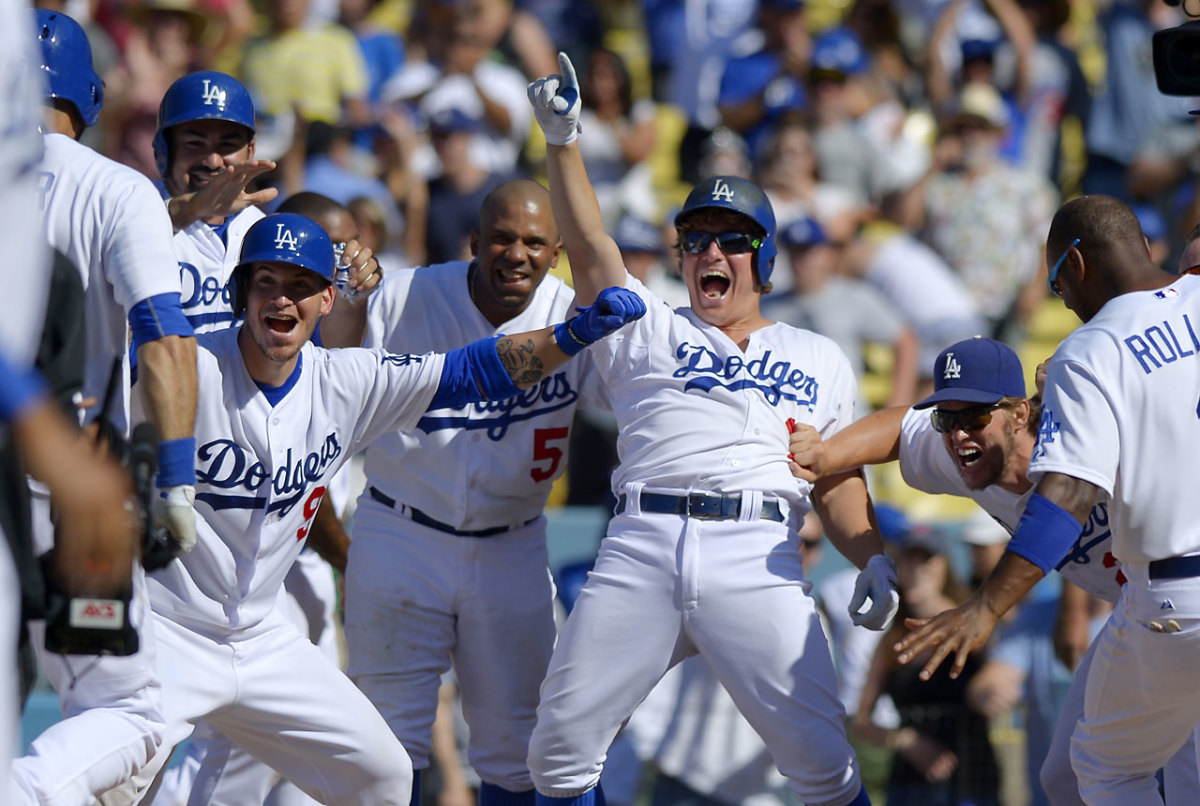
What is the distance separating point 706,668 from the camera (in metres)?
6.69

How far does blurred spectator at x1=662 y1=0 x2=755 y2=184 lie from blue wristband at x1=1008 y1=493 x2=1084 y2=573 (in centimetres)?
623

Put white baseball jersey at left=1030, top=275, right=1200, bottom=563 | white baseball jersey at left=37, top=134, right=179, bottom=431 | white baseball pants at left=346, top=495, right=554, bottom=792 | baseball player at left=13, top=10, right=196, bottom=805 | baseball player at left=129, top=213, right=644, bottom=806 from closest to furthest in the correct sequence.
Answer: baseball player at left=13, top=10, right=196, bottom=805 < white baseball jersey at left=37, top=134, right=179, bottom=431 < white baseball jersey at left=1030, top=275, right=1200, bottom=563 < baseball player at left=129, top=213, right=644, bottom=806 < white baseball pants at left=346, top=495, right=554, bottom=792

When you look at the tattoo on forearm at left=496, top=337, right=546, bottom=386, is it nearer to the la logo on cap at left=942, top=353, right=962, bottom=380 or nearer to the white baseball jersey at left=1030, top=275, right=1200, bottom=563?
the la logo on cap at left=942, top=353, right=962, bottom=380

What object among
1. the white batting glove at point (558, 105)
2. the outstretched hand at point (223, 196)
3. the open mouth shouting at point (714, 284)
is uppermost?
the white batting glove at point (558, 105)

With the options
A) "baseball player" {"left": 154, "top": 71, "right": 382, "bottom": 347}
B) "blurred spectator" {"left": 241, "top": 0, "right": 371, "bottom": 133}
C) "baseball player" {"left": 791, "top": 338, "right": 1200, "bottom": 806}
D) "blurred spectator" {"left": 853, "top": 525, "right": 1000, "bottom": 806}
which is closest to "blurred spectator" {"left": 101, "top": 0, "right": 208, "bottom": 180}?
"blurred spectator" {"left": 241, "top": 0, "right": 371, "bottom": 133}

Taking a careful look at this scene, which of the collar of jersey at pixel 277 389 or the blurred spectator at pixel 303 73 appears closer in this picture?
the collar of jersey at pixel 277 389

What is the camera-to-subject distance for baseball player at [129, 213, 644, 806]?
4496 mm

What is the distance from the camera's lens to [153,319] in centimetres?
408

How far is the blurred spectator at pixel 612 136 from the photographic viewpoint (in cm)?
980

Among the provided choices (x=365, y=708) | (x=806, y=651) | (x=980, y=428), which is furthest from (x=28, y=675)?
(x=980, y=428)

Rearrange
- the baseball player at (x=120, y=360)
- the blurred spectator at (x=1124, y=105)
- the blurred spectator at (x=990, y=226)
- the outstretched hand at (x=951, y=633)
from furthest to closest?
the blurred spectator at (x=1124, y=105), the blurred spectator at (x=990, y=226), the outstretched hand at (x=951, y=633), the baseball player at (x=120, y=360)

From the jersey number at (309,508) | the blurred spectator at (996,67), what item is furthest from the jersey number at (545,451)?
the blurred spectator at (996,67)

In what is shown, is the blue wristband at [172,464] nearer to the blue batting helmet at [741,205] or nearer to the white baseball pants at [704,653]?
the white baseball pants at [704,653]

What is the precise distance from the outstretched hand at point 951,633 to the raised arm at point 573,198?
1.48 meters
